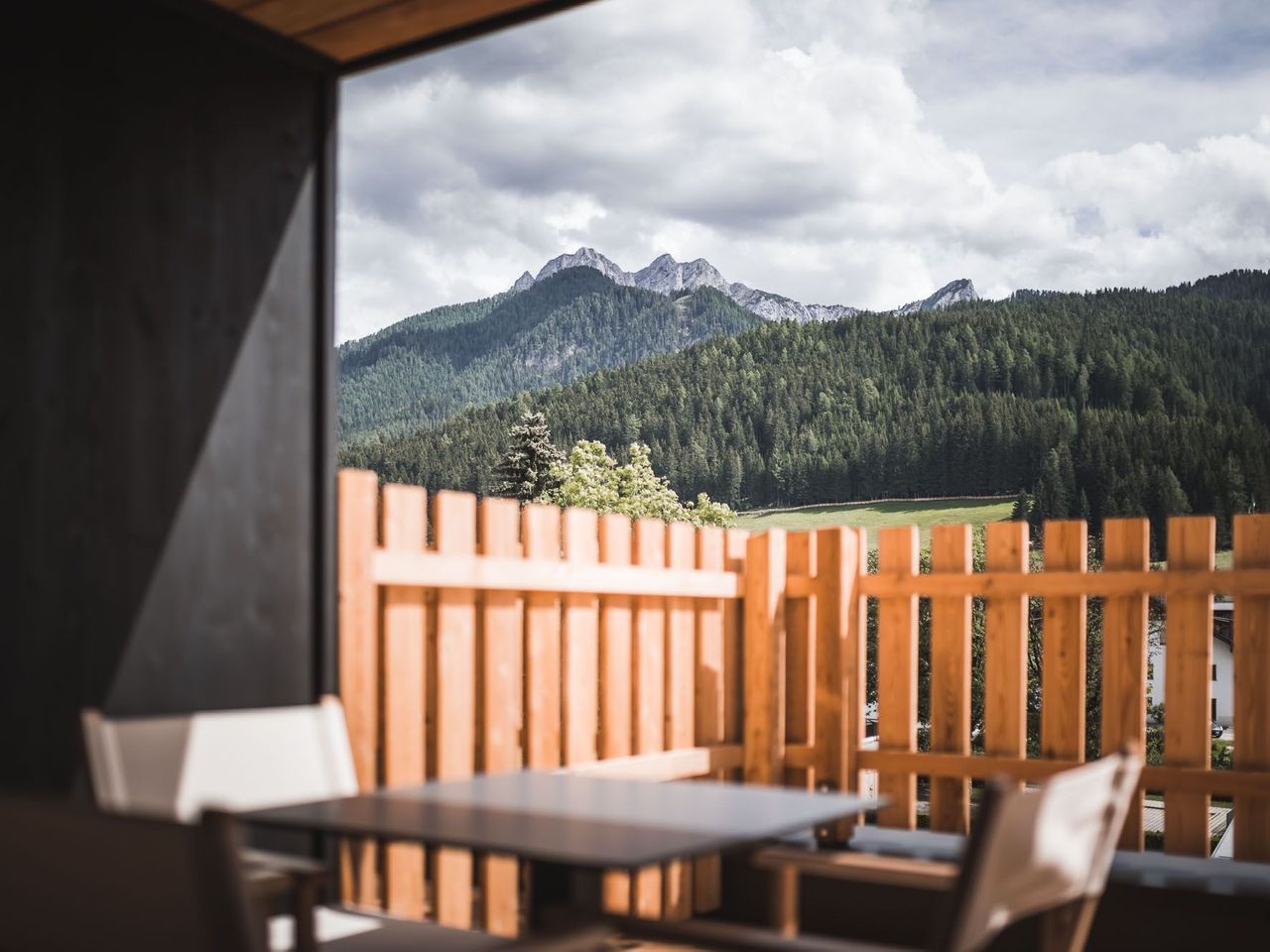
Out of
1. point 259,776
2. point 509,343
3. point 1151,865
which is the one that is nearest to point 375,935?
point 259,776

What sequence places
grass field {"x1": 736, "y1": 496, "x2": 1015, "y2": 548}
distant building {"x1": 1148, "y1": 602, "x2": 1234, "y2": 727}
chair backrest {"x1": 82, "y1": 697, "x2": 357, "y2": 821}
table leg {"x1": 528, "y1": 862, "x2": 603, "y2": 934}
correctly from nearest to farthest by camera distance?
table leg {"x1": 528, "y1": 862, "x2": 603, "y2": 934} → chair backrest {"x1": 82, "y1": 697, "x2": 357, "y2": 821} → distant building {"x1": 1148, "y1": 602, "x2": 1234, "y2": 727} → grass field {"x1": 736, "y1": 496, "x2": 1015, "y2": 548}

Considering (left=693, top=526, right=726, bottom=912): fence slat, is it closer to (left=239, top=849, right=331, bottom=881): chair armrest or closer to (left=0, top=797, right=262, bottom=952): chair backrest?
(left=239, top=849, right=331, bottom=881): chair armrest

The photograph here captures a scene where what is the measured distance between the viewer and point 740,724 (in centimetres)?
520

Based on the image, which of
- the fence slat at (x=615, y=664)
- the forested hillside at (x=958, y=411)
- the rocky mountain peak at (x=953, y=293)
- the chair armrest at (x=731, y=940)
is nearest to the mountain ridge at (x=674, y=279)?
the rocky mountain peak at (x=953, y=293)

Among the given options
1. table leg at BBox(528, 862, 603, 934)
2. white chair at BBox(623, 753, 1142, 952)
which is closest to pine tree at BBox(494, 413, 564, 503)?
table leg at BBox(528, 862, 603, 934)

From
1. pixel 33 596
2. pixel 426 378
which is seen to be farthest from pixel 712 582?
pixel 426 378

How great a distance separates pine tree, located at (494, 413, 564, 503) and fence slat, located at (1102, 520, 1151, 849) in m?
55.0

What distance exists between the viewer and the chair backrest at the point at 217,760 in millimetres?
2314

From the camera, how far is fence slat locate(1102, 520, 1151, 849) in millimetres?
4539

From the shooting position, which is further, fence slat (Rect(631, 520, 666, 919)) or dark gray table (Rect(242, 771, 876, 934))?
fence slat (Rect(631, 520, 666, 919))

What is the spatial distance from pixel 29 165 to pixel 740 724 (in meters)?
3.45

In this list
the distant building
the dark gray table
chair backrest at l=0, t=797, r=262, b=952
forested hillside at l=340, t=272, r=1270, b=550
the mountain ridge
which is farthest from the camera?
the mountain ridge

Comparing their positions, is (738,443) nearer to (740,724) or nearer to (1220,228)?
(1220,228)

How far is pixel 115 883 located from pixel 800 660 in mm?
3955
